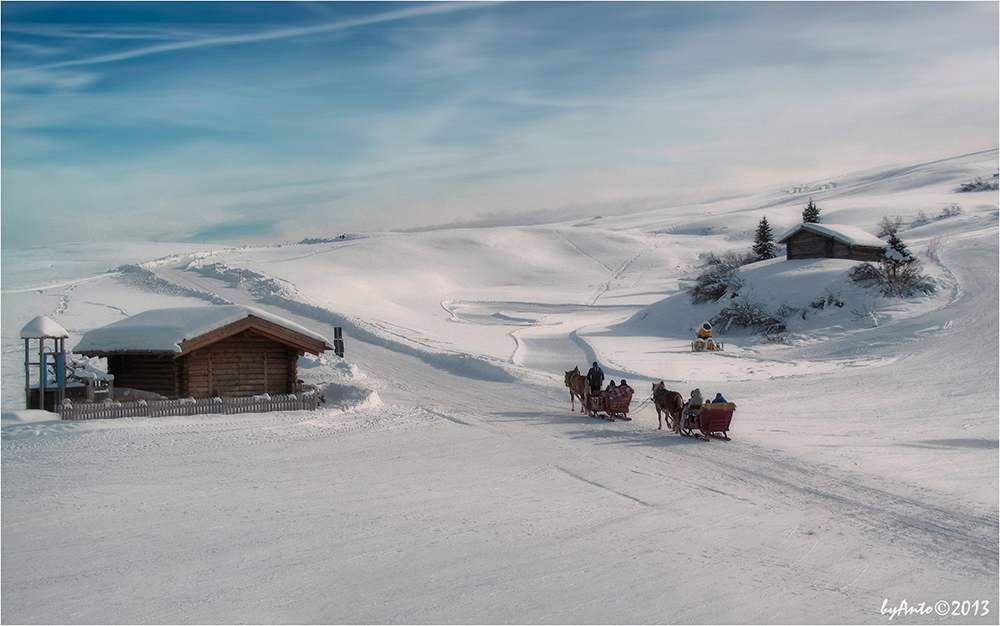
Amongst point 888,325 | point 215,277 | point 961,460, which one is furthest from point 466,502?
point 215,277

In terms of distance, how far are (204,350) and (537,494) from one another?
12597mm

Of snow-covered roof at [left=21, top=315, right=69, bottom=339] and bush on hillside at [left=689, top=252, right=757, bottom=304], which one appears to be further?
bush on hillside at [left=689, top=252, right=757, bottom=304]

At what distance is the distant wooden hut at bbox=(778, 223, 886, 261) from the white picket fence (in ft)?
109

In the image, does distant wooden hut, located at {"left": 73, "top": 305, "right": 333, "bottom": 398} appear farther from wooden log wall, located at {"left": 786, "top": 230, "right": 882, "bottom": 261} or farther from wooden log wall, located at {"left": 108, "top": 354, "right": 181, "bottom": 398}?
wooden log wall, located at {"left": 786, "top": 230, "right": 882, "bottom": 261}

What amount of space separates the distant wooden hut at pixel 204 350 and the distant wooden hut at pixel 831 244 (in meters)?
32.1

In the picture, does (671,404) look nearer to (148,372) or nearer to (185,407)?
(185,407)

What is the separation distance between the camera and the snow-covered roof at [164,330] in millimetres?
19484

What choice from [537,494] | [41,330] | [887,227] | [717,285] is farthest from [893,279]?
[41,330]

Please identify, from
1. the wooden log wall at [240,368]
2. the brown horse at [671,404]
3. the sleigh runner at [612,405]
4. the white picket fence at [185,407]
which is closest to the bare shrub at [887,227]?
the sleigh runner at [612,405]

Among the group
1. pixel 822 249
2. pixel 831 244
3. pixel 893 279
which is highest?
pixel 831 244

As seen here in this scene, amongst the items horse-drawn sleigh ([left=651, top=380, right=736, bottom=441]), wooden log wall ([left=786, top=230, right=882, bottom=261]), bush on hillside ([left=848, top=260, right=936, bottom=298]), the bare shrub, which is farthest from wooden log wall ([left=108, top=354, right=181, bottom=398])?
the bare shrub

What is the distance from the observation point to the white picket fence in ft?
59.0

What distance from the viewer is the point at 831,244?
141 feet

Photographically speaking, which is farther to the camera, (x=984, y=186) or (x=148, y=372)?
(x=984, y=186)
